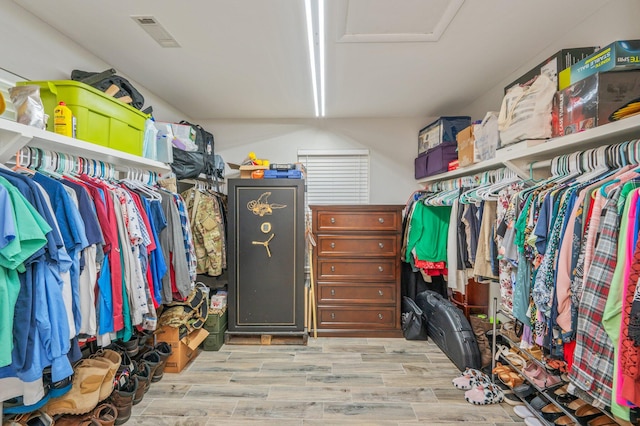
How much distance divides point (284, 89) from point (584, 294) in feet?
→ 8.41

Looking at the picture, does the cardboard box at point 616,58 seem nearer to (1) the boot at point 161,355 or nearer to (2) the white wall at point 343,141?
(2) the white wall at point 343,141

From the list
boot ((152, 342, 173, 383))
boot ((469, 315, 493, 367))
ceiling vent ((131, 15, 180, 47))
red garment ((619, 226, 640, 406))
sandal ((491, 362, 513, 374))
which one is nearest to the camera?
red garment ((619, 226, 640, 406))

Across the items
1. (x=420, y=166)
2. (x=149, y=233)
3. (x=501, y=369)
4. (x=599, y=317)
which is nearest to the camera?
(x=599, y=317)

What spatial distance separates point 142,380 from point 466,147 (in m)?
2.93

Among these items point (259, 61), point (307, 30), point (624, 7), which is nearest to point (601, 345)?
point (624, 7)

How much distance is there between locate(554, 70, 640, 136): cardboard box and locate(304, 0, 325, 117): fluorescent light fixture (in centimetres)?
136

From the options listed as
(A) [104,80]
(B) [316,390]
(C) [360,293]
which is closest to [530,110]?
(C) [360,293]

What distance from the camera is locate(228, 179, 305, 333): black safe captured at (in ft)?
9.91

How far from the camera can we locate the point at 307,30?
192cm

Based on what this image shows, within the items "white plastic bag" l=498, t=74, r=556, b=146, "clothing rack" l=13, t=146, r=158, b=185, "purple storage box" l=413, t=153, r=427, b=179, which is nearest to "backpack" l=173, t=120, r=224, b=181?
"clothing rack" l=13, t=146, r=158, b=185

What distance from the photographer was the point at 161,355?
92.4 inches

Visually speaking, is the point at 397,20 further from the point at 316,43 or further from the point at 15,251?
the point at 15,251

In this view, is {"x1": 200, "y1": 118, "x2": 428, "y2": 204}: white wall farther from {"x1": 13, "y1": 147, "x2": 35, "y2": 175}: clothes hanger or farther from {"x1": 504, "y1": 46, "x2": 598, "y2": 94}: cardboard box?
{"x1": 13, "y1": 147, "x2": 35, "y2": 175}: clothes hanger

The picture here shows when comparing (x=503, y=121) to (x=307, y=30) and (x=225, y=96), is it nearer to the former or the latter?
(x=307, y=30)
